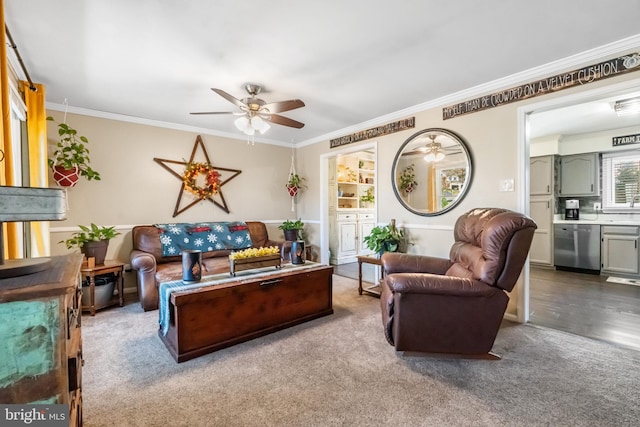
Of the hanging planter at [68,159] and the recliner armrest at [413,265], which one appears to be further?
the hanging planter at [68,159]

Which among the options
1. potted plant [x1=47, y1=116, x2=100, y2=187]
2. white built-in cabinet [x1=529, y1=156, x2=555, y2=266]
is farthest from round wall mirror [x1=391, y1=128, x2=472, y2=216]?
potted plant [x1=47, y1=116, x2=100, y2=187]

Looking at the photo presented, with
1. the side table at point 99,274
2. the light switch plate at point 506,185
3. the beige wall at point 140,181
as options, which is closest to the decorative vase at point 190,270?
the side table at point 99,274

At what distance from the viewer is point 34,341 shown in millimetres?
707

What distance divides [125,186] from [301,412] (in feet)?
12.3

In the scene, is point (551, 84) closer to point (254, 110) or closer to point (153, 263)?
point (254, 110)

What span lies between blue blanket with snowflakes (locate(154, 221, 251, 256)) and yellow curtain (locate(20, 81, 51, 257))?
115 centimetres

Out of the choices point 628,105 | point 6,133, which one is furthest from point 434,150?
point 6,133

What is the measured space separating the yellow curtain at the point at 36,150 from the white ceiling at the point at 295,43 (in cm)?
19

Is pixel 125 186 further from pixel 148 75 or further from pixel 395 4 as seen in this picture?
pixel 395 4

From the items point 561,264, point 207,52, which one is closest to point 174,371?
point 207,52

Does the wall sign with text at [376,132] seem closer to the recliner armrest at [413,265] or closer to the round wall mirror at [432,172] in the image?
the round wall mirror at [432,172]

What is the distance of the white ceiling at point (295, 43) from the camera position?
185cm

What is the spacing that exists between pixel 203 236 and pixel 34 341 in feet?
11.2

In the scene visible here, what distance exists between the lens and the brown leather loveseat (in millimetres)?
3043
